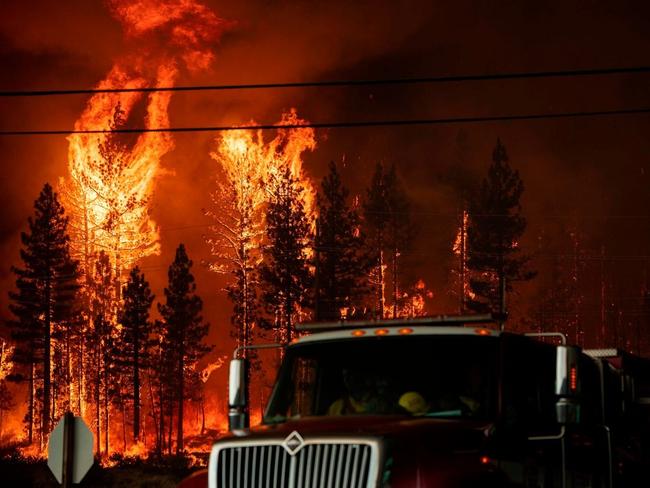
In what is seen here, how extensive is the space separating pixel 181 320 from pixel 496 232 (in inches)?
1063

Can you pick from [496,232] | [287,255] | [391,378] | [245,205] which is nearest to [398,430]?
[391,378]

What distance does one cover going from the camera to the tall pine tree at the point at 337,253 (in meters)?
78.1

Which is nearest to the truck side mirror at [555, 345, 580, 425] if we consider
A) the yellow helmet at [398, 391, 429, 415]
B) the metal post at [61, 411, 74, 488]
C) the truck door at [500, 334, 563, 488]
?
the truck door at [500, 334, 563, 488]

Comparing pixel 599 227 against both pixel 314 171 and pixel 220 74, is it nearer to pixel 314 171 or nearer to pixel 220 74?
pixel 314 171

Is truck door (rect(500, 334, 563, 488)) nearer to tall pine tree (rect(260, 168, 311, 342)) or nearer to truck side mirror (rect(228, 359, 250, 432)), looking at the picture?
truck side mirror (rect(228, 359, 250, 432))

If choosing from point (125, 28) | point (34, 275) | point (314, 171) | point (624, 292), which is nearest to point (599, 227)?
point (624, 292)

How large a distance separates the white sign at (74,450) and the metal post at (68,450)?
15 millimetres

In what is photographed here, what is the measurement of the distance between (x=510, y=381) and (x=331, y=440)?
5.87 feet

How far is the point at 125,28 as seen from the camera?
134m

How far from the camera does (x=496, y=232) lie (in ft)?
264

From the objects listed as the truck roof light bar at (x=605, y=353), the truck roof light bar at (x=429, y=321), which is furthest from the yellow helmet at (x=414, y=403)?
the truck roof light bar at (x=605, y=353)

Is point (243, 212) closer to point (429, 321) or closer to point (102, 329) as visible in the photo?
point (102, 329)

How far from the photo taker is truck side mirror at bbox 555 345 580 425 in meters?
8.82

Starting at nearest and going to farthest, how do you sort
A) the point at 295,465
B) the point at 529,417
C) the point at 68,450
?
the point at 295,465 < the point at 529,417 < the point at 68,450
